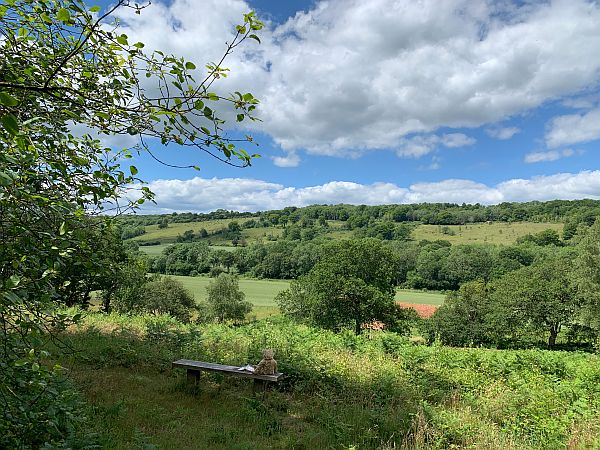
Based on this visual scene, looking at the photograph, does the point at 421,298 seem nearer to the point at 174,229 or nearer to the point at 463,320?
the point at 463,320

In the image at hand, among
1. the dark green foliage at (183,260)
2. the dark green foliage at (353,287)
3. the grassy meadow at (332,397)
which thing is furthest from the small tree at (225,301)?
the dark green foliage at (183,260)

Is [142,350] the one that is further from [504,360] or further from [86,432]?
[504,360]

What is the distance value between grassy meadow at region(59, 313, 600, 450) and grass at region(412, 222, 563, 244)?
121 meters

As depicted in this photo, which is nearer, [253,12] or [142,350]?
[253,12]

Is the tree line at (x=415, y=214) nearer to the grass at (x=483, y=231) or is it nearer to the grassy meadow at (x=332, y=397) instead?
the grass at (x=483, y=231)

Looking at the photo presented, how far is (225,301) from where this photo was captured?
50000 millimetres

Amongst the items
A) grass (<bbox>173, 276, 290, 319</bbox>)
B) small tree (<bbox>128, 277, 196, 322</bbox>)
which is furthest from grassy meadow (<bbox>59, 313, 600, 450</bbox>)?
grass (<bbox>173, 276, 290, 319</bbox>)

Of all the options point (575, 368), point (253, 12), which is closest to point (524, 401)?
point (575, 368)

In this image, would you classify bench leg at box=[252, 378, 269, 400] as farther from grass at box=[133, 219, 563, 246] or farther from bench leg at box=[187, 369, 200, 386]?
grass at box=[133, 219, 563, 246]

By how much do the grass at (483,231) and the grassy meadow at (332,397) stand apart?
396 feet

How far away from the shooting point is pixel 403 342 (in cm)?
1195

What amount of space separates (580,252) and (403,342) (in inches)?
1162

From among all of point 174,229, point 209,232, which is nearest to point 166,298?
point 209,232

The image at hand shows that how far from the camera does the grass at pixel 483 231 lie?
122375mm
